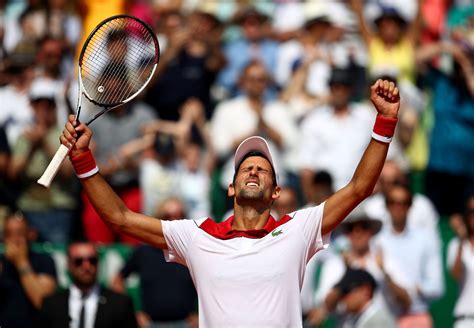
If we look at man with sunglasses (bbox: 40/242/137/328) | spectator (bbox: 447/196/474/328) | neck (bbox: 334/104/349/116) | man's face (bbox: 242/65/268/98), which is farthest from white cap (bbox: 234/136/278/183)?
man's face (bbox: 242/65/268/98)

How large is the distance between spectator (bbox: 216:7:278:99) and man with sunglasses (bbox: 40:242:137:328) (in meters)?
4.54

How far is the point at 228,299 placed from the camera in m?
7.51

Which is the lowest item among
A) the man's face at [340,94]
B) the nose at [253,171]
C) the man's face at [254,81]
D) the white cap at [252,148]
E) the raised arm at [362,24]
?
the nose at [253,171]

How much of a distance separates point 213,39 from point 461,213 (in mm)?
3291

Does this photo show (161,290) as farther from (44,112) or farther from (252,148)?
(252,148)

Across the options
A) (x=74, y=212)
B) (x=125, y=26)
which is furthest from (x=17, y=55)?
(x=125, y=26)

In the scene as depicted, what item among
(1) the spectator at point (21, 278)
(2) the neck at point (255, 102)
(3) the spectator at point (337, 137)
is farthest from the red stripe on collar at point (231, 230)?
(2) the neck at point (255, 102)

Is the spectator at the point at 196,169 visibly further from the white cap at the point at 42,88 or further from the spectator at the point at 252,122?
the white cap at the point at 42,88

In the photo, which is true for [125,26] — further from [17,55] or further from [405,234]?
[17,55]

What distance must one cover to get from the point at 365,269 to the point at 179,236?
3685 millimetres

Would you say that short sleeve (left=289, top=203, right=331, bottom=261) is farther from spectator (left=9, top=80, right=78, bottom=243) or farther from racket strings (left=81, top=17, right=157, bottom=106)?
spectator (left=9, top=80, right=78, bottom=243)

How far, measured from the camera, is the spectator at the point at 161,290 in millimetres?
11898

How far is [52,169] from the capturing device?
7355 mm

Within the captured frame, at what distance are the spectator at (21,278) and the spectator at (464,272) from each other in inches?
134
